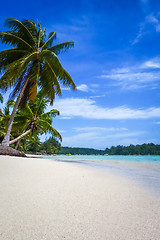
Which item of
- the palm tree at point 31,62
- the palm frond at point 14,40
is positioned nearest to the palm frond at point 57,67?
the palm tree at point 31,62

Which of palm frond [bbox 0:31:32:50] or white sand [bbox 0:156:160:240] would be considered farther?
palm frond [bbox 0:31:32:50]

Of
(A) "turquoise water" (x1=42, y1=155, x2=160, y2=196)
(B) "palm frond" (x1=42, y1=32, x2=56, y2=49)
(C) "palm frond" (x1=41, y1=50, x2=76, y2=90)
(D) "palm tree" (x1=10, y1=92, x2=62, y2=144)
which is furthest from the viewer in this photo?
(D) "palm tree" (x1=10, y1=92, x2=62, y2=144)

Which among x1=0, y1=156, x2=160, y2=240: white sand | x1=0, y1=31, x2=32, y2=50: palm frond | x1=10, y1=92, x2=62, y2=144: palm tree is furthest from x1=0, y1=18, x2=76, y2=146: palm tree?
x1=0, y1=156, x2=160, y2=240: white sand

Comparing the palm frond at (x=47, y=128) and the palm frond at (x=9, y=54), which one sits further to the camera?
the palm frond at (x=47, y=128)

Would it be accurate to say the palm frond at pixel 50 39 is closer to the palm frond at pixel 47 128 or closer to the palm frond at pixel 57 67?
the palm frond at pixel 57 67

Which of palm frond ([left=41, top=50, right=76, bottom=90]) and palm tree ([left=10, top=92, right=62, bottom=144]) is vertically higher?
palm frond ([left=41, top=50, right=76, bottom=90])

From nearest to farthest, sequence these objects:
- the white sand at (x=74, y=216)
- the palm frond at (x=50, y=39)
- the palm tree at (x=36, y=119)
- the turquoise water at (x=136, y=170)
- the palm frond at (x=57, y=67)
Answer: the white sand at (x=74, y=216)
the turquoise water at (x=136, y=170)
the palm frond at (x=57, y=67)
the palm frond at (x=50, y=39)
the palm tree at (x=36, y=119)

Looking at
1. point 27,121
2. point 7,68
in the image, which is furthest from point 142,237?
point 27,121

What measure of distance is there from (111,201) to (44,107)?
48.3 feet

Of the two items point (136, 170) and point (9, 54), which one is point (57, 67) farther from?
point (136, 170)

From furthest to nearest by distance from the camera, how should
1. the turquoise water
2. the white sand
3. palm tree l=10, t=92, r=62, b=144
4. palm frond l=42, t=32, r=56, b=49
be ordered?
palm tree l=10, t=92, r=62, b=144
palm frond l=42, t=32, r=56, b=49
the turquoise water
the white sand

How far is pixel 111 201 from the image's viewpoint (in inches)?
72.9

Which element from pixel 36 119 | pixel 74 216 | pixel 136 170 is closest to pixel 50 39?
pixel 36 119

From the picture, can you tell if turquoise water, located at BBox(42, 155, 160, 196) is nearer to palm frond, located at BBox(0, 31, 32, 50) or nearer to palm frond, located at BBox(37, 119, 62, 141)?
palm frond, located at BBox(37, 119, 62, 141)
